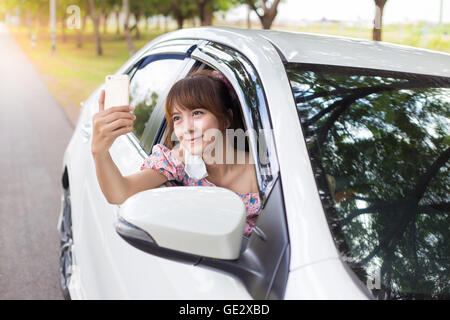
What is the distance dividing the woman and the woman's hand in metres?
0.08

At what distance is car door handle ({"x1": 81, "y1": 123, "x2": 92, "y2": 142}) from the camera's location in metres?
3.11

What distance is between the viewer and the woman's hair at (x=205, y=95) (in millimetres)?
2059

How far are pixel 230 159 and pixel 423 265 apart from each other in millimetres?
894

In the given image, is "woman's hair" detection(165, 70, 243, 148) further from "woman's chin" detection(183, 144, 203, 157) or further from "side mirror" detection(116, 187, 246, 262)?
"side mirror" detection(116, 187, 246, 262)

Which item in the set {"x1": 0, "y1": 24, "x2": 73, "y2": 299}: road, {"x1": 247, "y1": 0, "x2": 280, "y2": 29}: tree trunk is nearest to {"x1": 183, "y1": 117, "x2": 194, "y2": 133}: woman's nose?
{"x1": 0, "y1": 24, "x2": 73, "y2": 299}: road

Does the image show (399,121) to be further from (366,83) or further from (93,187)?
(93,187)

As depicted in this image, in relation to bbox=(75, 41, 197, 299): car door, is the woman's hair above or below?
above

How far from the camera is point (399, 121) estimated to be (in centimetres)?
177

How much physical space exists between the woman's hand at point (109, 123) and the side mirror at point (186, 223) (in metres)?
0.46

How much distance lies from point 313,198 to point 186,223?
1.09 feet

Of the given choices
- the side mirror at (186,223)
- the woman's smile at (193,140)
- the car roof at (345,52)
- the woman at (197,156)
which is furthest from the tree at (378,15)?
the side mirror at (186,223)

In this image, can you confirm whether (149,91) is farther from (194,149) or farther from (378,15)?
(378,15)

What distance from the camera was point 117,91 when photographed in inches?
69.0

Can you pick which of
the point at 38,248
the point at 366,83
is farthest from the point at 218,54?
the point at 38,248
